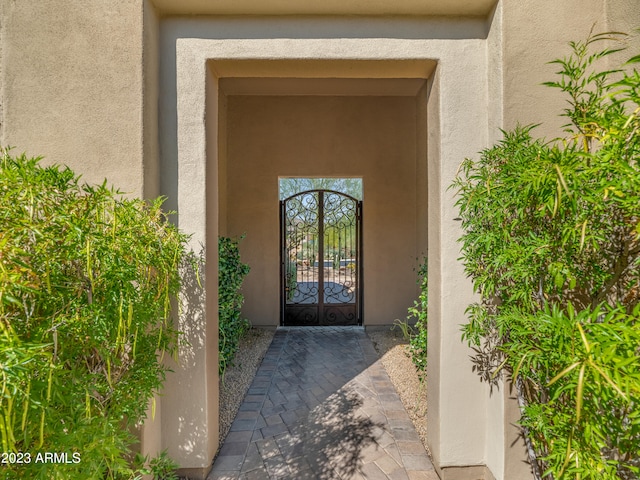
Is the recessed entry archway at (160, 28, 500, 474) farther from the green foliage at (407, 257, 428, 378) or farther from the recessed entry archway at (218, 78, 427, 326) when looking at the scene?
the recessed entry archway at (218, 78, 427, 326)

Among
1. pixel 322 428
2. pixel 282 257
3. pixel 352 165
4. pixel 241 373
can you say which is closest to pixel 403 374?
pixel 322 428

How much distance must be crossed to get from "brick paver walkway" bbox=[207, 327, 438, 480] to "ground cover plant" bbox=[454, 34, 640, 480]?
1.05 meters

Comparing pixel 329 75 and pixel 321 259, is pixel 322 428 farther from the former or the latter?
pixel 321 259

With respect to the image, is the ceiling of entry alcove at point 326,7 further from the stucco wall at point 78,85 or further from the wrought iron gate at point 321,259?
the wrought iron gate at point 321,259

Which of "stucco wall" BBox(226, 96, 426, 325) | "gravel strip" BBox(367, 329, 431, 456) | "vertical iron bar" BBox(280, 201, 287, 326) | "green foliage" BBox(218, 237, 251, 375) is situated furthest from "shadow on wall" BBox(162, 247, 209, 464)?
"vertical iron bar" BBox(280, 201, 287, 326)

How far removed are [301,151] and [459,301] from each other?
411 centimetres

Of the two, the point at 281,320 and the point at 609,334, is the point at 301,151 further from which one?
the point at 609,334

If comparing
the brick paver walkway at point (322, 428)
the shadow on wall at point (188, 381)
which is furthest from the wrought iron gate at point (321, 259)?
the shadow on wall at point (188, 381)

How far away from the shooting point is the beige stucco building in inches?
74.2

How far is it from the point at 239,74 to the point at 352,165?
332 cm

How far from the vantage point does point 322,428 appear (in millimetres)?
2580

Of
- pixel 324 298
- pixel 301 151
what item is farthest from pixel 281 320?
pixel 301 151

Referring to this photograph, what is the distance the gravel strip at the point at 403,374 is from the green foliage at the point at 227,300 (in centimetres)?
194

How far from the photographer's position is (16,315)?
40.4 inches
